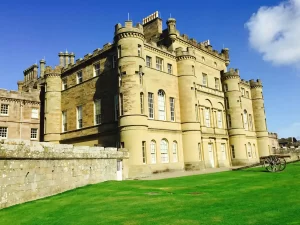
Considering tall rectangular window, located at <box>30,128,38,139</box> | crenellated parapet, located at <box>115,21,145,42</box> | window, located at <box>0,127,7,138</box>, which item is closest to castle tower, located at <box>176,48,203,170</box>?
crenellated parapet, located at <box>115,21,145,42</box>

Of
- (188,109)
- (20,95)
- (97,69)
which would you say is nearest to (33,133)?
(20,95)

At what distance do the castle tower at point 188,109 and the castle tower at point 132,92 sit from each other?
6047 mm

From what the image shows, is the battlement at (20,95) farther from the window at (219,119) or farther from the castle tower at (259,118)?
the castle tower at (259,118)

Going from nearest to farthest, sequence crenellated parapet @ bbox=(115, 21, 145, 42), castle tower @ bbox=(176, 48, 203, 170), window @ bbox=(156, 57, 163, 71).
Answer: crenellated parapet @ bbox=(115, 21, 145, 42) < castle tower @ bbox=(176, 48, 203, 170) < window @ bbox=(156, 57, 163, 71)

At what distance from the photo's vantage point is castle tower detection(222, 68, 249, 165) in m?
36.8

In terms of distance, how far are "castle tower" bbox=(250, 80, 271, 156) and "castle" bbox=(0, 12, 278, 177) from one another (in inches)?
333

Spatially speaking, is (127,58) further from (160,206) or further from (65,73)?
(160,206)

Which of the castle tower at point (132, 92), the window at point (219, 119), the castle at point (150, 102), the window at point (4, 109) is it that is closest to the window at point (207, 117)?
the castle at point (150, 102)

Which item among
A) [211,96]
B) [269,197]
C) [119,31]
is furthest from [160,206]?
[211,96]

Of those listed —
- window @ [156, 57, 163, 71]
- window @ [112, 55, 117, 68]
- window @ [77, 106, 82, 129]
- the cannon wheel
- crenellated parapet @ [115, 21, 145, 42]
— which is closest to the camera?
the cannon wheel

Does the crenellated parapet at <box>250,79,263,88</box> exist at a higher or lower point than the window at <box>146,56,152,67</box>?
higher

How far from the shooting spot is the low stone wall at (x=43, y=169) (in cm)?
1161

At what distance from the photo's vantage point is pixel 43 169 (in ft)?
45.2

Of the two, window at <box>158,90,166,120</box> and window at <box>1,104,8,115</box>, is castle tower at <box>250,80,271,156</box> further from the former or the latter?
window at <box>1,104,8,115</box>
